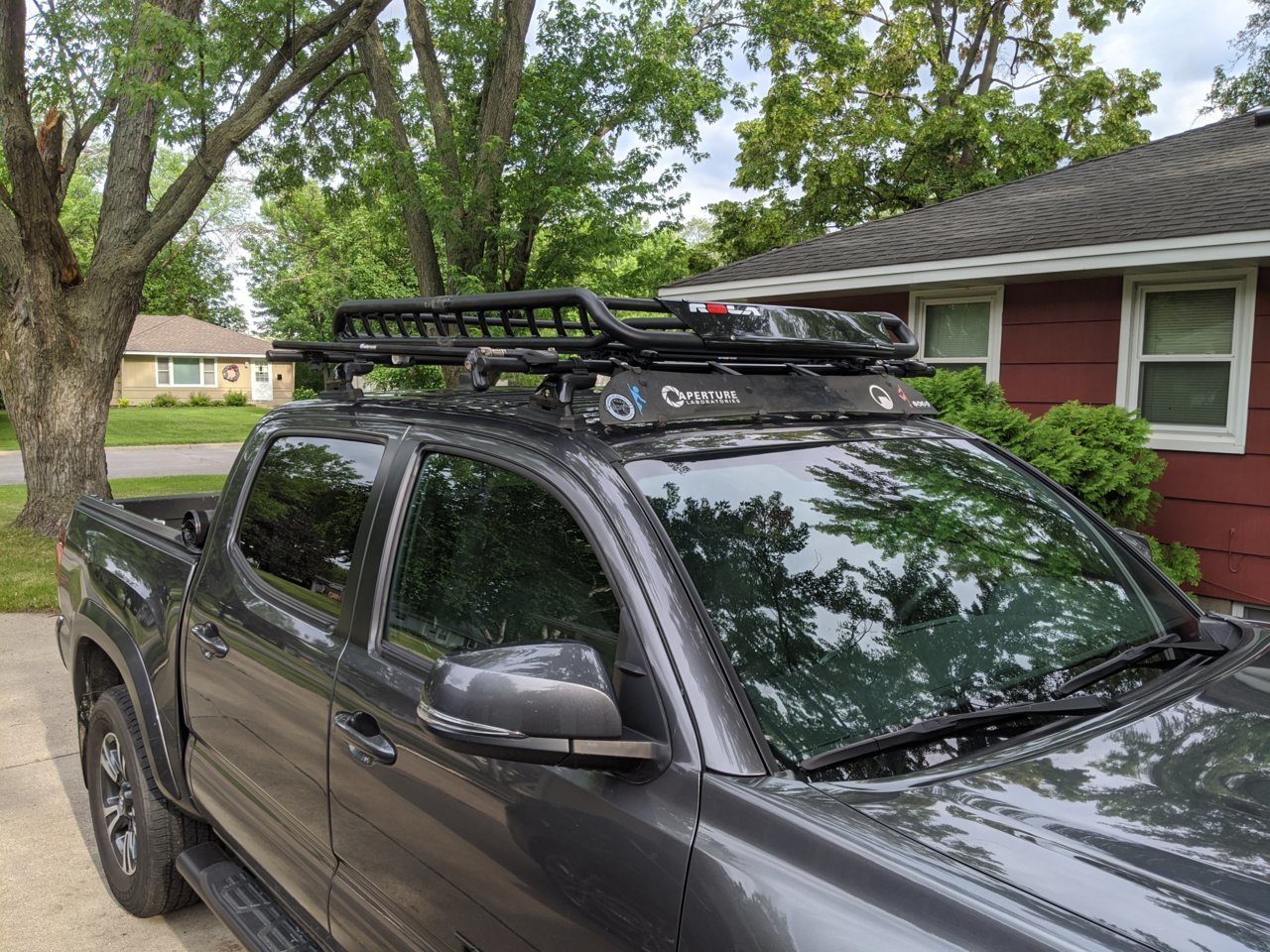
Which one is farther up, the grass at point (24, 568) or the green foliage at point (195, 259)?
the green foliage at point (195, 259)

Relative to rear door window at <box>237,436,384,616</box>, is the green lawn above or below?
below

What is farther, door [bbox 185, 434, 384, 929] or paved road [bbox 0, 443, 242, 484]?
paved road [bbox 0, 443, 242, 484]

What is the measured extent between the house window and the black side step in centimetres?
4737

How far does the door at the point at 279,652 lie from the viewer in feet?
7.86

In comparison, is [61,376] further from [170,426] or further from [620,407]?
[170,426]

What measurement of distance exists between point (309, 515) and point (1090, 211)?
311 inches

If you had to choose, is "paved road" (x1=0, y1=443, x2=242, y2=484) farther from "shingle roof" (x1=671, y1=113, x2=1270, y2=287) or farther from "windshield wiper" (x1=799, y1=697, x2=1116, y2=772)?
"windshield wiper" (x1=799, y1=697, x2=1116, y2=772)

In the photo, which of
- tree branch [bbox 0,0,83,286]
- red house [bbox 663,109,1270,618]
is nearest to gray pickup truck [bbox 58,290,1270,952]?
red house [bbox 663,109,1270,618]

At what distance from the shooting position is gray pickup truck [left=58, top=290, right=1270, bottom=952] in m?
1.39

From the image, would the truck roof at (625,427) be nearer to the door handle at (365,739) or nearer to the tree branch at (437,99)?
the door handle at (365,739)

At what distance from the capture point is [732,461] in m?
2.08

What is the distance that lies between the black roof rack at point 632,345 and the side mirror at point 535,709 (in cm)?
56

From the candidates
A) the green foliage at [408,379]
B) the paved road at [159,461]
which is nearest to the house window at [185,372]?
the paved road at [159,461]

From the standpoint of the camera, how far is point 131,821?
3.46 meters
